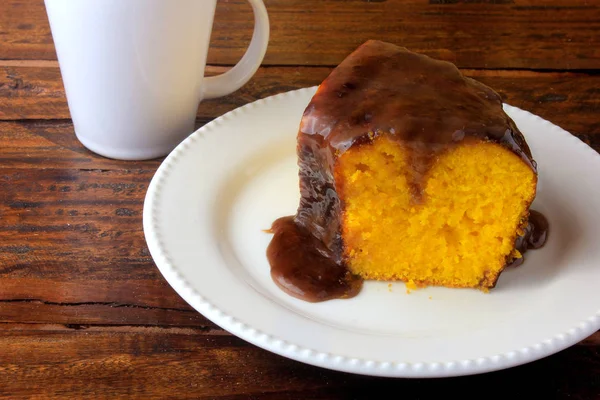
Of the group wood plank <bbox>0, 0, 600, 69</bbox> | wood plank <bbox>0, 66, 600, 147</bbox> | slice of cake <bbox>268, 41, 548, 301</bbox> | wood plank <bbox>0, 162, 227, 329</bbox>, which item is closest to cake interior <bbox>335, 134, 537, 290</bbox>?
slice of cake <bbox>268, 41, 548, 301</bbox>

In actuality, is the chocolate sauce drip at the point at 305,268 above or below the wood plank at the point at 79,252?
above

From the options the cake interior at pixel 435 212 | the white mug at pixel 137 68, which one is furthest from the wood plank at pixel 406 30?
the cake interior at pixel 435 212

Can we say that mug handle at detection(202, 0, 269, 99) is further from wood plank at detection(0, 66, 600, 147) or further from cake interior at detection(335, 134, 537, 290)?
cake interior at detection(335, 134, 537, 290)

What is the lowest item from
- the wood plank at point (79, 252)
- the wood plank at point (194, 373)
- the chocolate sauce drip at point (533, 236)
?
the wood plank at point (79, 252)

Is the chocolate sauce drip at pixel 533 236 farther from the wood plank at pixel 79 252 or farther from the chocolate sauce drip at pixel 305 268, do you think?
the wood plank at pixel 79 252

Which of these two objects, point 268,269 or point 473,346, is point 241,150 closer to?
point 268,269

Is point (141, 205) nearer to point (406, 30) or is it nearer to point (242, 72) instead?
point (242, 72)
